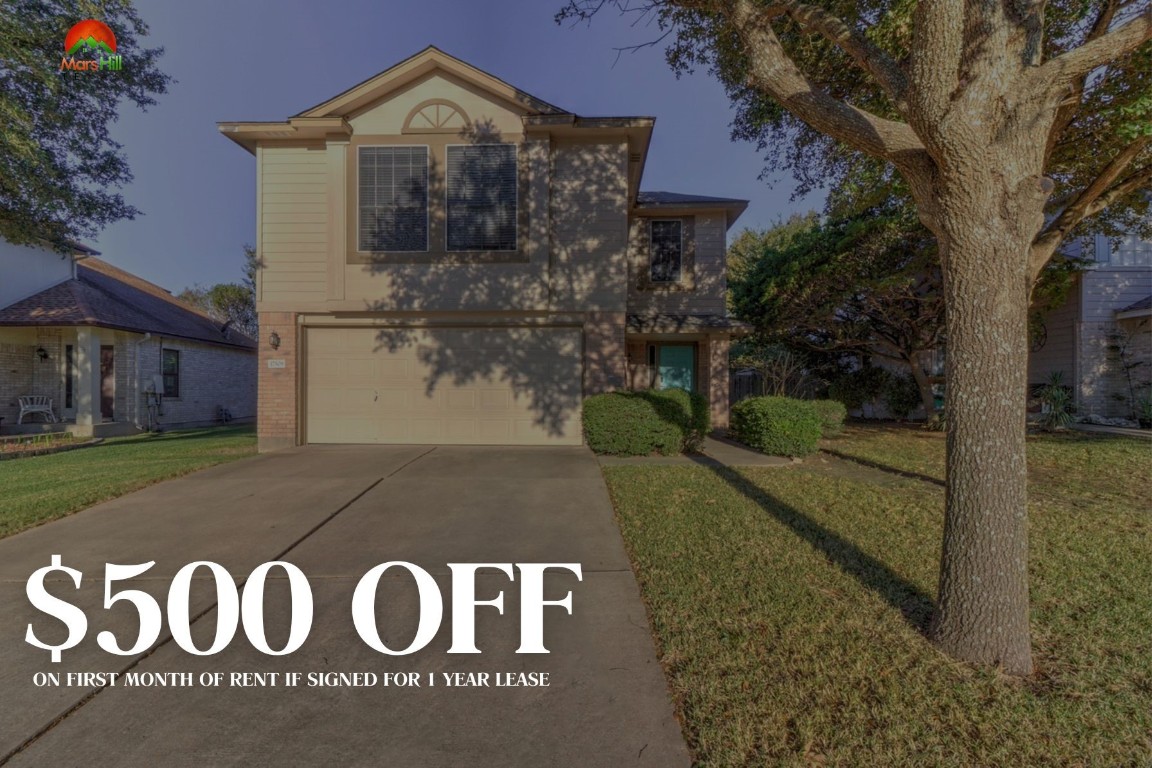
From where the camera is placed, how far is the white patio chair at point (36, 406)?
1330 cm

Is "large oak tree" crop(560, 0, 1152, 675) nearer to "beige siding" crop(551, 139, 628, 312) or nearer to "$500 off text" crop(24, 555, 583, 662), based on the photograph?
"$500 off text" crop(24, 555, 583, 662)

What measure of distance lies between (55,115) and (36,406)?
8295 millimetres

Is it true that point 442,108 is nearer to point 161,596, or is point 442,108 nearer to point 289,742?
point 161,596

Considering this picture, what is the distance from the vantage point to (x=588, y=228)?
9586 millimetres

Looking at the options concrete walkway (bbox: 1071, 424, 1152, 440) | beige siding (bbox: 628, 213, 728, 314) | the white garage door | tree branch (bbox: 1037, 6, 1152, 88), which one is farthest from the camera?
beige siding (bbox: 628, 213, 728, 314)

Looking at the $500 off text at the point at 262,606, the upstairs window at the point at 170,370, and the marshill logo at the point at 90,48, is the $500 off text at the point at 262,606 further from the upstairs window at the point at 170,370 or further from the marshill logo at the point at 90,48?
the upstairs window at the point at 170,370

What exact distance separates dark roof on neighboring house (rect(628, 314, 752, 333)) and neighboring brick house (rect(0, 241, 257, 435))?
13.9 metres

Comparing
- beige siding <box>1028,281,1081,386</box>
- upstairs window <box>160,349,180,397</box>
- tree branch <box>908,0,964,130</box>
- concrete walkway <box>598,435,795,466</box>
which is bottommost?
concrete walkway <box>598,435,795,466</box>

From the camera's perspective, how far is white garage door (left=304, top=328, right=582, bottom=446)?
32.2 feet

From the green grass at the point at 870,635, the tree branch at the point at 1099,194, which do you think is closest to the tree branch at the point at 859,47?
the green grass at the point at 870,635

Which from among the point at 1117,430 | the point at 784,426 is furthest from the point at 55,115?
the point at 1117,430

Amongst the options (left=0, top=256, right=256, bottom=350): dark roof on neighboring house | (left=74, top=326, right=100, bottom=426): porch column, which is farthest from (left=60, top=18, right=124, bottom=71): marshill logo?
(left=74, top=326, right=100, bottom=426): porch column

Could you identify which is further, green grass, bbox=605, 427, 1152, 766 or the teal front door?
the teal front door

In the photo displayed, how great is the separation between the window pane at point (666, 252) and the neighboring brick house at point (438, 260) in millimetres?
3266
